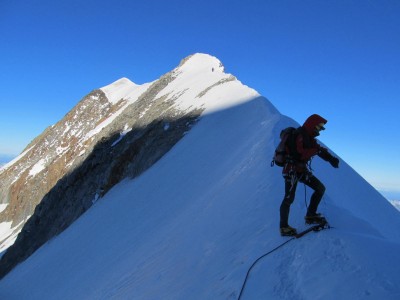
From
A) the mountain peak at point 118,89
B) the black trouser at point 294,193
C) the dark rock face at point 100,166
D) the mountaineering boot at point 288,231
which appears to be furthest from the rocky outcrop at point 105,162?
the mountaineering boot at point 288,231

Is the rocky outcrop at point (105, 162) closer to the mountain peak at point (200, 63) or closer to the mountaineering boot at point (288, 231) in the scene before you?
the mountain peak at point (200, 63)

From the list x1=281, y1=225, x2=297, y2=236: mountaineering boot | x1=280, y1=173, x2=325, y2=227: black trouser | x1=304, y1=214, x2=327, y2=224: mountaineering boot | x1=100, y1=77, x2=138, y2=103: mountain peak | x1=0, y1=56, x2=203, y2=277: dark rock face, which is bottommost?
x1=304, y1=214, x2=327, y2=224: mountaineering boot

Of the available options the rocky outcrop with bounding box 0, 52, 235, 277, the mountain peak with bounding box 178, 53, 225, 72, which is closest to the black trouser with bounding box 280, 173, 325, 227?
the rocky outcrop with bounding box 0, 52, 235, 277

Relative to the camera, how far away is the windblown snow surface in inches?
223

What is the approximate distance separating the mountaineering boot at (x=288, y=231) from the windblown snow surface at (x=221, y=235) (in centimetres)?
15

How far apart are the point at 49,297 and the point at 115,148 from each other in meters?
15.2

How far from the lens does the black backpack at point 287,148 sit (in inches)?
261

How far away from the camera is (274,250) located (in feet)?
21.0

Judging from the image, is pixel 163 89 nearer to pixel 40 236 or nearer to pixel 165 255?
pixel 40 236

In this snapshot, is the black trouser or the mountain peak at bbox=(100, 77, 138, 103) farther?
the mountain peak at bbox=(100, 77, 138, 103)

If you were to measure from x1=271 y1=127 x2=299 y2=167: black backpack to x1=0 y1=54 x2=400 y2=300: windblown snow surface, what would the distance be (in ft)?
4.39

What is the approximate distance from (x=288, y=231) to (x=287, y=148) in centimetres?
149

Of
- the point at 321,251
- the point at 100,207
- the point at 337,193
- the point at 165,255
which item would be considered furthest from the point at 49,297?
the point at 321,251

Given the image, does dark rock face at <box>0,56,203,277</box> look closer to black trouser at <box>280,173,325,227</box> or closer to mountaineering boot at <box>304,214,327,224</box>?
black trouser at <box>280,173,325,227</box>
